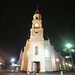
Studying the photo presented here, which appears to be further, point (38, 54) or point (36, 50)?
point (36, 50)

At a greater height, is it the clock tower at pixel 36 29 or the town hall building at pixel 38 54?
the clock tower at pixel 36 29

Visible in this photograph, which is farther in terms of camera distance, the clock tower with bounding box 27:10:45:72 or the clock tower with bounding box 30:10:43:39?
the clock tower with bounding box 30:10:43:39

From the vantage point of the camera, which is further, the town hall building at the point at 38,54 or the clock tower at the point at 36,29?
the clock tower at the point at 36,29

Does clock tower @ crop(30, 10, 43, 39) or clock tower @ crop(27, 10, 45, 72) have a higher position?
clock tower @ crop(30, 10, 43, 39)

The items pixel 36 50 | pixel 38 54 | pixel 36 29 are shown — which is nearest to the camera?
pixel 38 54

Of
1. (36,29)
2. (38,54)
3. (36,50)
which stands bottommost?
(38,54)

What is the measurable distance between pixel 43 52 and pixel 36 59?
335cm

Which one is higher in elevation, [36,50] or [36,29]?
[36,29]

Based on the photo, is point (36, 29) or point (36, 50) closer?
point (36, 50)

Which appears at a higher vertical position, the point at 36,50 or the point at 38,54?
the point at 36,50

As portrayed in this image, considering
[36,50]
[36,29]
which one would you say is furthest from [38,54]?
[36,29]

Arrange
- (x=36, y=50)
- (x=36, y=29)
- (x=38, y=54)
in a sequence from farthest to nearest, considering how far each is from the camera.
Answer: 1. (x=36, y=29)
2. (x=36, y=50)
3. (x=38, y=54)

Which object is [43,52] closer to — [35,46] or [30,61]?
[35,46]

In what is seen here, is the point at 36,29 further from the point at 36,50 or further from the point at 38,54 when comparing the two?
the point at 38,54
